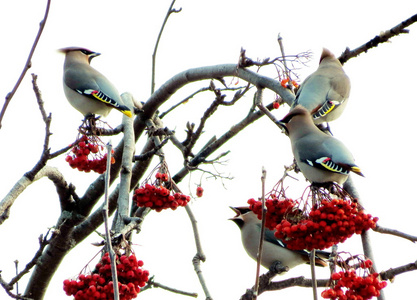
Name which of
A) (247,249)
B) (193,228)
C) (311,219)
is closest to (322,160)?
(311,219)

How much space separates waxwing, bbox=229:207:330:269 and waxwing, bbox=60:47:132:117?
195 centimetres

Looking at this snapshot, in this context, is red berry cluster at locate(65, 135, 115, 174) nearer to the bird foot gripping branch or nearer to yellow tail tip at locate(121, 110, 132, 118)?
yellow tail tip at locate(121, 110, 132, 118)

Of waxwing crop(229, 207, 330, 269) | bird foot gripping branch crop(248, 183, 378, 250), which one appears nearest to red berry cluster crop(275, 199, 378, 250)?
bird foot gripping branch crop(248, 183, 378, 250)

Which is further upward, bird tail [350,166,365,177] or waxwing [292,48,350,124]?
waxwing [292,48,350,124]

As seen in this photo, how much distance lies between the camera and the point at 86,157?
15.4ft

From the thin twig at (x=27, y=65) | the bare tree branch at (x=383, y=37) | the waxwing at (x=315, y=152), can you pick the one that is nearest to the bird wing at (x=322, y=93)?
the waxwing at (x=315, y=152)

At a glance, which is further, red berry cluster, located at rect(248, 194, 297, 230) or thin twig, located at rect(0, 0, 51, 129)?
red berry cluster, located at rect(248, 194, 297, 230)

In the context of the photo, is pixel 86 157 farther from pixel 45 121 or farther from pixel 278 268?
pixel 278 268

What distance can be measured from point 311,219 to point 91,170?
7.08 ft

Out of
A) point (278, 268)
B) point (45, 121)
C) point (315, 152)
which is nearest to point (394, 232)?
point (315, 152)

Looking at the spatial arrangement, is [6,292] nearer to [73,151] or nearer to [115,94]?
[73,151]

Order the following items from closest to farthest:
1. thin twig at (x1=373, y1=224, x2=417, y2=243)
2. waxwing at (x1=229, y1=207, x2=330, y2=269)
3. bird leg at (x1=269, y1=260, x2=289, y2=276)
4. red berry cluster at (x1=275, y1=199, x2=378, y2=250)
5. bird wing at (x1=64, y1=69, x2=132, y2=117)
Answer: red berry cluster at (x1=275, y1=199, x2=378, y2=250), thin twig at (x1=373, y1=224, x2=417, y2=243), bird wing at (x1=64, y1=69, x2=132, y2=117), bird leg at (x1=269, y1=260, x2=289, y2=276), waxwing at (x1=229, y1=207, x2=330, y2=269)

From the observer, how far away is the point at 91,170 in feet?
15.8

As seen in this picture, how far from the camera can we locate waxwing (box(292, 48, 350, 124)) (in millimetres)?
4730
